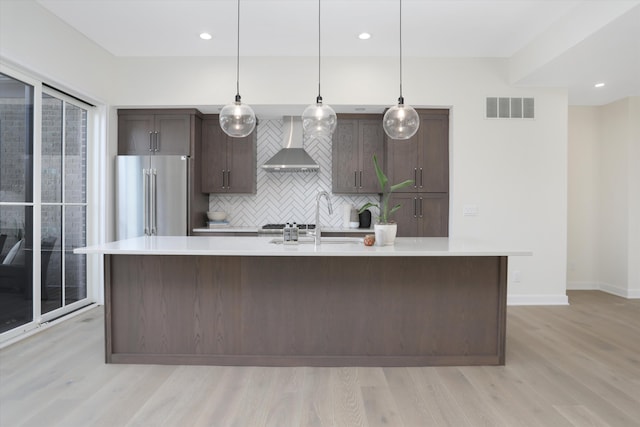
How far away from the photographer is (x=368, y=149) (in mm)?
5102

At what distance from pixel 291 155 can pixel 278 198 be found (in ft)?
2.24

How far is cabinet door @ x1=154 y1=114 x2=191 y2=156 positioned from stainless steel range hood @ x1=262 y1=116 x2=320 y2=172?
3.26 ft

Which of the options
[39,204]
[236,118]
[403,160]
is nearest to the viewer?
[236,118]

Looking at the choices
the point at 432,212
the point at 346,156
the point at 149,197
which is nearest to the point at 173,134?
the point at 149,197

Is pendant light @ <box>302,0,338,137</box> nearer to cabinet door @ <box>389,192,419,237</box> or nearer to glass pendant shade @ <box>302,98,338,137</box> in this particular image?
glass pendant shade @ <box>302,98,338,137</box>

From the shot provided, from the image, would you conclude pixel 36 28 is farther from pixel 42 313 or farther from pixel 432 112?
pixel 432 112

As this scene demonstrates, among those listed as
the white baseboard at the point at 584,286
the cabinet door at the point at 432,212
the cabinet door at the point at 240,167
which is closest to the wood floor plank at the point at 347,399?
the cabinet door at the point at 432,212

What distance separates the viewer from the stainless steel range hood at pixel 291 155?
4961 mm

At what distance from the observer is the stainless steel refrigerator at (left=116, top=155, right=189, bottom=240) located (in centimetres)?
467

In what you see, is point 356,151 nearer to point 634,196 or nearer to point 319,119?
point 319,119

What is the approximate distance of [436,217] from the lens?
4848 mm

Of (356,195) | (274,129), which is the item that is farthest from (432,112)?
(274,129)

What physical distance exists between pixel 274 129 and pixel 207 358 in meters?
3.38

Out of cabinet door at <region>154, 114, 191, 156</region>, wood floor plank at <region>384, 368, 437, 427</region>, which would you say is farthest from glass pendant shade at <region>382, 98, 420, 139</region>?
cabinet door at <region>154, 114, 191, 156</region>
